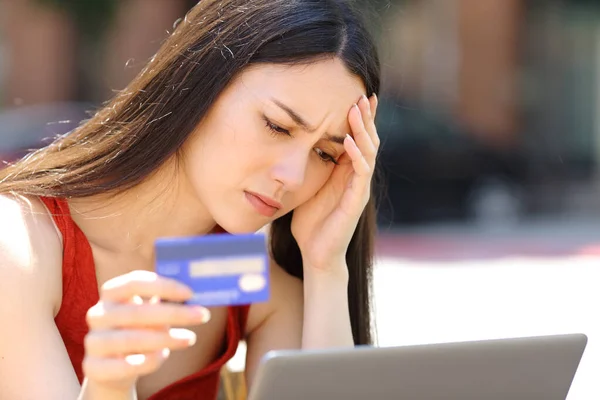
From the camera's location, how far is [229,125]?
2.06 metres

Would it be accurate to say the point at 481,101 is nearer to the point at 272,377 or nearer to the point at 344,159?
the point at 344,159

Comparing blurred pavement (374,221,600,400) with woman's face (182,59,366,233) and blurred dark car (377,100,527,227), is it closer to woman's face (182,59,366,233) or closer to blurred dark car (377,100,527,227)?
blurred dark car (377,100,527,227)

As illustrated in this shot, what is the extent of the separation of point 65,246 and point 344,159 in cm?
70

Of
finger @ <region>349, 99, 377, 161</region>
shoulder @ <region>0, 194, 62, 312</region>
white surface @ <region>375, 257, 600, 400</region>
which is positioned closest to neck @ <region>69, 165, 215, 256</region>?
shoulder @ <region>0, 194, 62, 312</region>

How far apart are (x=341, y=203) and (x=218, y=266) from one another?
3.52 ft

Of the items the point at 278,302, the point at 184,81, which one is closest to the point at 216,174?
the point at 184,81

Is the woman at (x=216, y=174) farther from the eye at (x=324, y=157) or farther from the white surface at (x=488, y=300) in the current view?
the white surface at (x=488, y=300)

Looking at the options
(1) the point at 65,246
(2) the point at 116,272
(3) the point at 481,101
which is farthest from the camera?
(3) the point at 481,101

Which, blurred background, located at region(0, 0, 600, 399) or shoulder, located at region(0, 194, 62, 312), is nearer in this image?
shoulder, located at region(0, 194, 62, 312)

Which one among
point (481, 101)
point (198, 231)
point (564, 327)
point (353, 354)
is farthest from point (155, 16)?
point (353, 354)

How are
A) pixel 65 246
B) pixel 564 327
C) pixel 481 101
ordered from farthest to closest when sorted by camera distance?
1. pixel 481 101
2. pixel 564 327
3. pixel 65 246

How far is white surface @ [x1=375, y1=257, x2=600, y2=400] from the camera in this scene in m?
5.16

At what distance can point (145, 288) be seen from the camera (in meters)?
1.23

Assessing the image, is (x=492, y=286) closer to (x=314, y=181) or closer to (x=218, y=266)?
(x=314, y=181)
